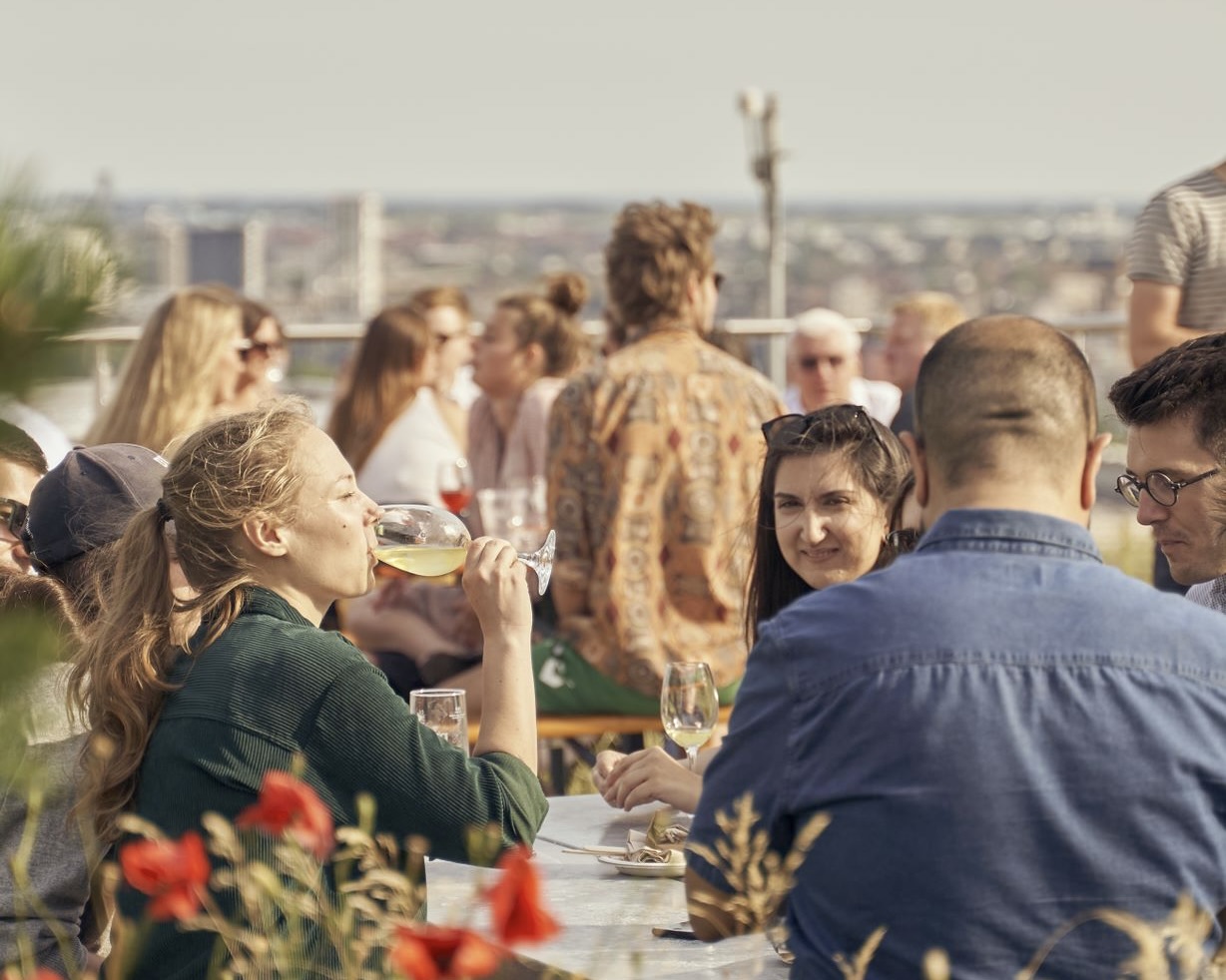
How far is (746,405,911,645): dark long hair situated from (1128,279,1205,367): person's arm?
49.7 inches

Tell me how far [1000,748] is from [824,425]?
5.82ft

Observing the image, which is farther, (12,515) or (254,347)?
(254,347)

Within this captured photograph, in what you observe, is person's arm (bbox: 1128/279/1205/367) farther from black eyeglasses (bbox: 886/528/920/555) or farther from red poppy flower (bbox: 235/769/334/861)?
red poppy flower (bbox: 235/769/334/861)

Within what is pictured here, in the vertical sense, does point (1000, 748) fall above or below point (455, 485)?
above

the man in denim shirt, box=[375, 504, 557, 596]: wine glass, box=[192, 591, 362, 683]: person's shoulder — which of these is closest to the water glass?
box=[375, 504, 557, 596]: wine glass

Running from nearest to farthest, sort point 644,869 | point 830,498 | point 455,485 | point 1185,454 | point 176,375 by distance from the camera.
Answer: point 644,869 → point 1185,454 → point 830,498 → point 176,375 → point 455,485

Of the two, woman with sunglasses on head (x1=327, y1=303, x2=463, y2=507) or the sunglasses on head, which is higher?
the sunglasses on head

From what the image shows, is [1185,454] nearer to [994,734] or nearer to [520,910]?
[994,734]

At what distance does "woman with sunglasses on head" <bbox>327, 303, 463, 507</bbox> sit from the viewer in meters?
6.01

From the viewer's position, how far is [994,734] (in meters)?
1.75

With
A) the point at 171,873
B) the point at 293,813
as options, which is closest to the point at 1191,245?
the point at 293,813

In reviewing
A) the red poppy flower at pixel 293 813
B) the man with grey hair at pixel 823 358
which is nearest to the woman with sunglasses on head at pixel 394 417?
the man with grey hair at pixel 823 358

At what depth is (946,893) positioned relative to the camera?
177 cm

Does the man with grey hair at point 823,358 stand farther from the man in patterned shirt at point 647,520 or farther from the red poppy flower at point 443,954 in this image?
the red poppy flower at point 443,954
